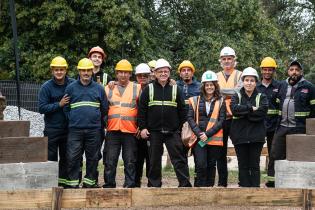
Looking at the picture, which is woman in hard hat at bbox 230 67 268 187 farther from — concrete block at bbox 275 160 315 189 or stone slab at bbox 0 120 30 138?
stone slab at bbox 0 120 30 138

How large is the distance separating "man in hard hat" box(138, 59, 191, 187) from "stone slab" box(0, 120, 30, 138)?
5.42 ft

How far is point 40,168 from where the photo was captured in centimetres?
966

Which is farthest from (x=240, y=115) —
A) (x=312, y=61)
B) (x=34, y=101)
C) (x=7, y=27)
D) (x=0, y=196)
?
(x=312, y=61)

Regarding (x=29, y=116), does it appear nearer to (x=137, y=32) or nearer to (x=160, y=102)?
(x=137, y=32)

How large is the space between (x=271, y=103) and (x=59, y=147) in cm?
338

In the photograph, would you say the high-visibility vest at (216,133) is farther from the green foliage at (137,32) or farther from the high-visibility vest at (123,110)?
the green foliage at (137,32)

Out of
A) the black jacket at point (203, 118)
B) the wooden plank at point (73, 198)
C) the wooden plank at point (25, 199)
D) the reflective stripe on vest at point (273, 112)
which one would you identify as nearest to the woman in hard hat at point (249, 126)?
the black jacket at point (203, 118)

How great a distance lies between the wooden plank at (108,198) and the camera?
788cm

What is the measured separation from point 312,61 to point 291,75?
34509 millimetres

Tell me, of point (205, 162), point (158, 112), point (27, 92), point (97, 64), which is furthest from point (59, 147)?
point (27, 92)

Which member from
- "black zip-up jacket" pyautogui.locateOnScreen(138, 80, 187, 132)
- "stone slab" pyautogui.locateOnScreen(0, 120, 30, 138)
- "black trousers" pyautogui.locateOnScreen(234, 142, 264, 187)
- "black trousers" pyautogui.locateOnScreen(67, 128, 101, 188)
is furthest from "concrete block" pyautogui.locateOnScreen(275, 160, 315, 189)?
"stone slab" pyautogui.locateOnScreen(0, 120, 30, 138)

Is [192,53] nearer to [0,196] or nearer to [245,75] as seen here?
[245,75]

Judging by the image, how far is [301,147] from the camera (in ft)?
32.3

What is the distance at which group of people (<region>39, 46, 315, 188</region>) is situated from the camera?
9.97m
